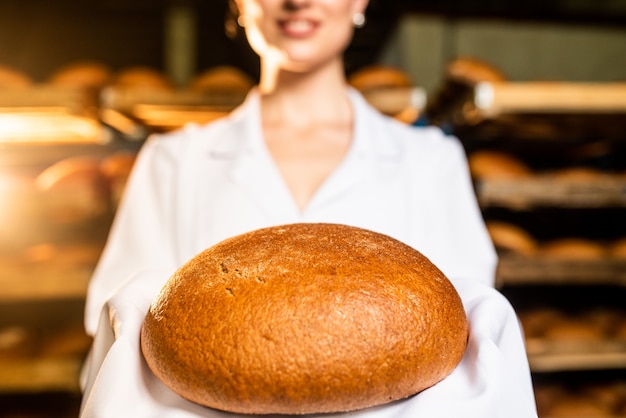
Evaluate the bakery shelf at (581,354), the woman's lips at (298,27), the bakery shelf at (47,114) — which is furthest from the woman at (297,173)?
the bakery shelf at (581,354)

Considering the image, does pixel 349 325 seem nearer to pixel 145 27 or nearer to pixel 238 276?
pixel 238 276

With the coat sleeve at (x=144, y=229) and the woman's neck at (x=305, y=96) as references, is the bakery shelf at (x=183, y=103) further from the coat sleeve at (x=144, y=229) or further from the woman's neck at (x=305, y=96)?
the coat sleeve at (x=144, y=229)

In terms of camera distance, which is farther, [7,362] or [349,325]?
[7,362]

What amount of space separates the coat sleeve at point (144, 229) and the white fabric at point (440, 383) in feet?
2.26

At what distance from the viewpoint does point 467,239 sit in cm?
138

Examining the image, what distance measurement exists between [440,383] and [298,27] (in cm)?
87

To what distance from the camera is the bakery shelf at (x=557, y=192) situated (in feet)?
7.40

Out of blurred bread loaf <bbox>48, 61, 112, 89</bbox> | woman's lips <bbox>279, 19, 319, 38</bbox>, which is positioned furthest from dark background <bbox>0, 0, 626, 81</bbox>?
woman's lips <bbox>279, 19, 319, 38</bbox>

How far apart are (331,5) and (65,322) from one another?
2377 millimetres

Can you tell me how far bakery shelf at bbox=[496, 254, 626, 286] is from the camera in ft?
7.50

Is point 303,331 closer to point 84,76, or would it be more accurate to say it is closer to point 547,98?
point 547,98

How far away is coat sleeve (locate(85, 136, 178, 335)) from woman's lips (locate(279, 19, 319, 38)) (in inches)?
18.7

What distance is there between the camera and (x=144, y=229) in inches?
54.4

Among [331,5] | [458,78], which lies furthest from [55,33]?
[331,5]
